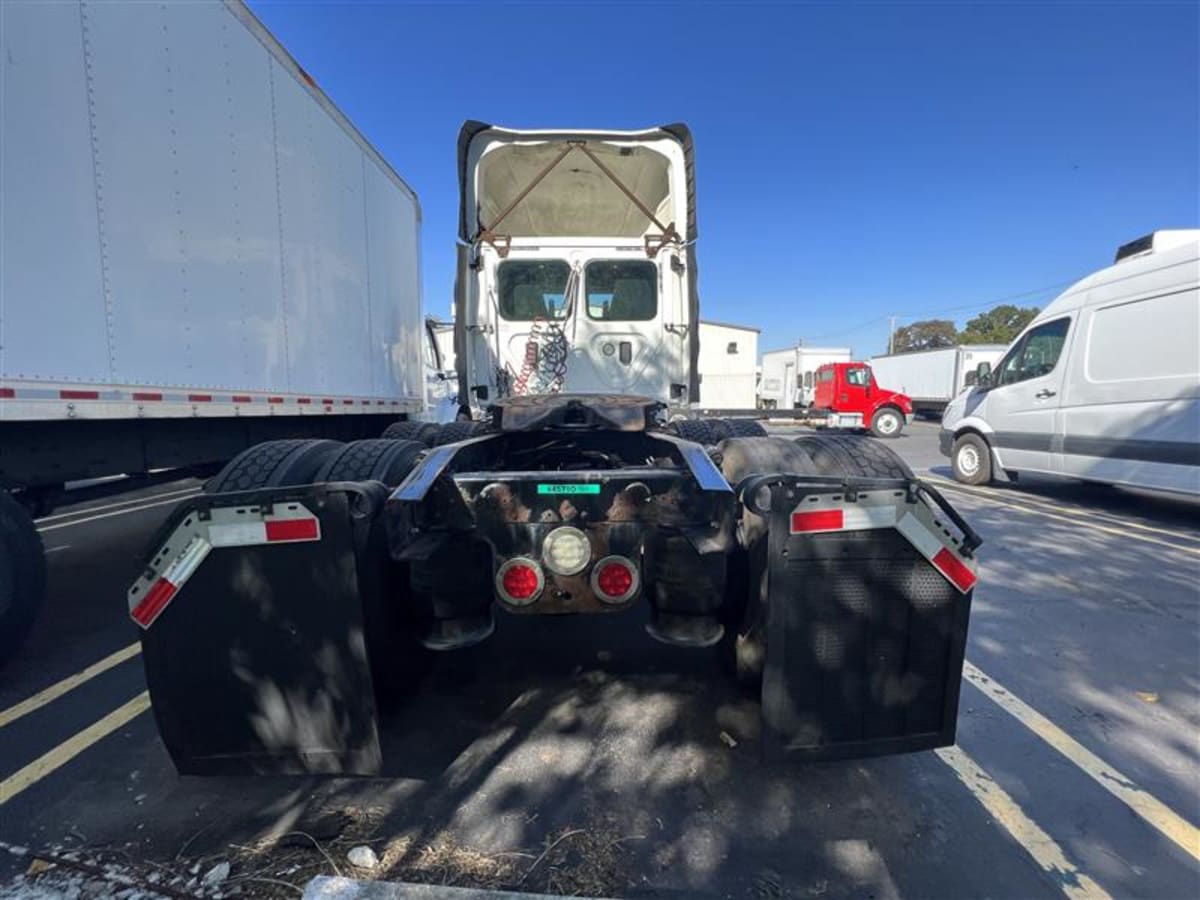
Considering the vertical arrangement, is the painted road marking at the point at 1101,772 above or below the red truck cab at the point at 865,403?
below

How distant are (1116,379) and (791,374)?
25279 mm

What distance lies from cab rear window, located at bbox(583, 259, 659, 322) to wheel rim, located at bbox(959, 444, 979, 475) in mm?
7008

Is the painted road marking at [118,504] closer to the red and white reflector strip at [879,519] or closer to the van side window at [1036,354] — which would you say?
the red and white reflector strip at [879,519]

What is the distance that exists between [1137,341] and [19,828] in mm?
9749

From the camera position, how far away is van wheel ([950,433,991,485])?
9.14 metres

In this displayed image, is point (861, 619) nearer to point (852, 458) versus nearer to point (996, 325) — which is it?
point (852, 458)

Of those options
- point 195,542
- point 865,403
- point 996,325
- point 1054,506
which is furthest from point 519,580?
point 996,325

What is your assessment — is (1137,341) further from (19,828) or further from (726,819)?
(19,828)

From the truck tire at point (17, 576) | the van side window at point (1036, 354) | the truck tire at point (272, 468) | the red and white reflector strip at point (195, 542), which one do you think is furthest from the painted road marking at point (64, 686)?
the van side window at point (1036, 354)

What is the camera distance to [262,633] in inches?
82.7

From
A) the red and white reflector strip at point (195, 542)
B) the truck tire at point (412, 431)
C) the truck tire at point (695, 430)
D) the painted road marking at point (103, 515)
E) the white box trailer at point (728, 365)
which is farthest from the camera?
the white box trailer at point (728, 365)

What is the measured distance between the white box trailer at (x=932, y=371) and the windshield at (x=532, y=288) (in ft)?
78.8

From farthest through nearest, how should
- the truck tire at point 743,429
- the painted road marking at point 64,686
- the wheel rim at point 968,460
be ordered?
1. the wheel rim at point 968,460
2. the truck tire at point 743,429
3. the painted road marking at point 64,686

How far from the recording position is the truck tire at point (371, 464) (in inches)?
119
